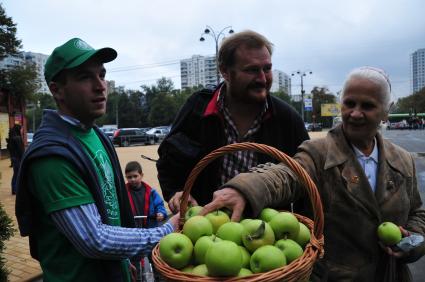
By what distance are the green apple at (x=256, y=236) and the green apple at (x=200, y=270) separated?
18cm

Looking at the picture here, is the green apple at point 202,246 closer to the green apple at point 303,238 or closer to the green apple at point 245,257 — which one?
the green apple at point 245,257

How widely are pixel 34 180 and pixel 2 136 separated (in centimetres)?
2458

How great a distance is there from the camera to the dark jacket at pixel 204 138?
2609 millimetres

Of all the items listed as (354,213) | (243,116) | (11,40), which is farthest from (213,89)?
(11,40)

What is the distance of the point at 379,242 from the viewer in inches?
80.0

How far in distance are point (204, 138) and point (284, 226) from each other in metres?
1.26

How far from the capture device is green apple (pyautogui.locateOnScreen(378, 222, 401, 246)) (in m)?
1.95

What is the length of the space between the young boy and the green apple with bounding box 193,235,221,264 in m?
3.06

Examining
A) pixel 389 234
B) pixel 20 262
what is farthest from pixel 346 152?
pixel 20 262

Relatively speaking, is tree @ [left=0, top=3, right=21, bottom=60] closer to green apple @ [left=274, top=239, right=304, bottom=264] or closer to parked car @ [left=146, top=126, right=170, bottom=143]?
parked car @ [left=146, top=126, right=170, bottom=143]

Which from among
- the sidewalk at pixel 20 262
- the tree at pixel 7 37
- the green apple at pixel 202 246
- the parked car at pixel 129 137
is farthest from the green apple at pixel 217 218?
the parked car at pixel 129 137

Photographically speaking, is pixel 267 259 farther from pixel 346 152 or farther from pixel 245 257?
pixel 346 152

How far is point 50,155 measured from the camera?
181 cm

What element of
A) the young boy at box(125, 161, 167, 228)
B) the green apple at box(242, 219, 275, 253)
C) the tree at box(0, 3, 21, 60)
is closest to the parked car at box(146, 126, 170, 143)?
the tree at box(0, 3, 21, 60)
